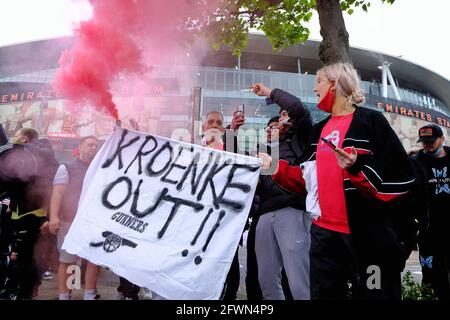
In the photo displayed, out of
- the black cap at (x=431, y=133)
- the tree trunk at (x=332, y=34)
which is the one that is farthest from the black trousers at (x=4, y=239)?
the black cap at (x=431, y=133)

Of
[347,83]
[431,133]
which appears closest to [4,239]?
[347,83]

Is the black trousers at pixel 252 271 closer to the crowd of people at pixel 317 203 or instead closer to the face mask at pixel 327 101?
the crowd of people at pixel 317 203

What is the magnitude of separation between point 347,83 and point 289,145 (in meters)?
0.96

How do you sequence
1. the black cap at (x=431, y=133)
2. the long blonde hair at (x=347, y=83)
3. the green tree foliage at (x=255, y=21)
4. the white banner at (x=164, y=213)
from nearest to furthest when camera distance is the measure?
1. the long blonde hair at (x=347, y=83)
2. the white banner at (x=164, y=213)
3. the black cap at (x=431, y=133)
4. the green tree foliage at (x=255, y=21)

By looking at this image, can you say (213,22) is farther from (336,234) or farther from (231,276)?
(336,234)

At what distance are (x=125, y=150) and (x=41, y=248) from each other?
1.80 meters

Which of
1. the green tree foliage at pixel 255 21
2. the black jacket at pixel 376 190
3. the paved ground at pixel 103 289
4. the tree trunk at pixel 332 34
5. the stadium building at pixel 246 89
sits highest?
the stadium building at pixel 246 89

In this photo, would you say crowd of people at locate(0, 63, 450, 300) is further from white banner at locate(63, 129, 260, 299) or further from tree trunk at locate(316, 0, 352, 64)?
tree trunk at locate(316, 0, 352, 64)

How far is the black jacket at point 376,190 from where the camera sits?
5.96 feet

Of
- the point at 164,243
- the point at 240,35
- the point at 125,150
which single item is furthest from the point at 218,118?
the point at 240,35

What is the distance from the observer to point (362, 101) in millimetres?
2188

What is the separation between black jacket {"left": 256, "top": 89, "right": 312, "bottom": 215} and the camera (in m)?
2.86

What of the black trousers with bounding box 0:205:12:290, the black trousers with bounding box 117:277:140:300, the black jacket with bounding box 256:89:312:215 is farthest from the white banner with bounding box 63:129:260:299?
the black trousers with bounding box 0:205:12:290

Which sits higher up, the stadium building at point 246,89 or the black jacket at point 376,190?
the stadium building at point 246,89
